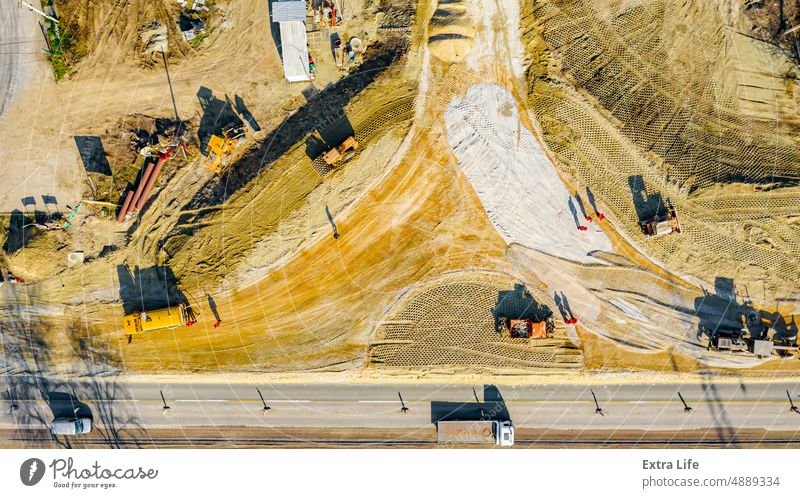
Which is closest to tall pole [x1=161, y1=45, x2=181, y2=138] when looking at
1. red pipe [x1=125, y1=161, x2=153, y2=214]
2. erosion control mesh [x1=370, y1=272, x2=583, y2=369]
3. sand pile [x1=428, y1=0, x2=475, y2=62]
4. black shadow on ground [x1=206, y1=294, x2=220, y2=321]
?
red pipe [x1=125, y1=161, x2=153, y2=214]

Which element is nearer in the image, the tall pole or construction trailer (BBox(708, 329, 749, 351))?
construction trailer (BBox(708, 329, 749, 351))

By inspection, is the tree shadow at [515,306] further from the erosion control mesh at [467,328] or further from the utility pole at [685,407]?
the utility pole at [685,407]

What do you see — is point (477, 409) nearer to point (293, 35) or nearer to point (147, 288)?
point (147, 288)

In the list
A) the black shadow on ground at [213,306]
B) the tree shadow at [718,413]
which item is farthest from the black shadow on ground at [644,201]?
the black shadow on ground at [213,306]

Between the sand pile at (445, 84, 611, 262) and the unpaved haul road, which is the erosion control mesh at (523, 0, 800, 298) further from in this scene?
the unpaved haul road

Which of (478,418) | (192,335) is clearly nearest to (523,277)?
(478,418)
